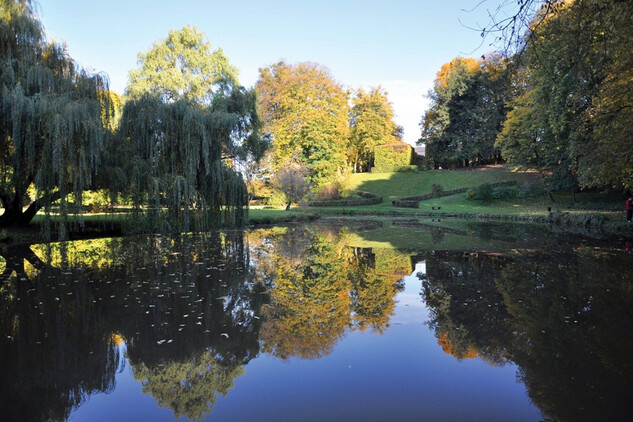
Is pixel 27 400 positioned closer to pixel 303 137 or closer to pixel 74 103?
pixel 74 103

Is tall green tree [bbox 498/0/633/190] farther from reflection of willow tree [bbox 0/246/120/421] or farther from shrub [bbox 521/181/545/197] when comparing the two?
reflection of willow tree [bbox 0/246/120/421]

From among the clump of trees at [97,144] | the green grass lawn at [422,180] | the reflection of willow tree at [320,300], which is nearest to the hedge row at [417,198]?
the green grass lawn at [422,180]

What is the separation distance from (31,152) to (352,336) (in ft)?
40.1

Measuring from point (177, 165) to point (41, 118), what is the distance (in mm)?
4989

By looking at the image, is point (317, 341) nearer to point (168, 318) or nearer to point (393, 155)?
point (168, 318)

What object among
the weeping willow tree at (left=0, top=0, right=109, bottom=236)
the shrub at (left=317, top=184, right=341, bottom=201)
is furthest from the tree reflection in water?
the shrub at (left=317, top=184, right=341, bottom=201)

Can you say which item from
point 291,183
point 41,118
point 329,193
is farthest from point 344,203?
point 41,118

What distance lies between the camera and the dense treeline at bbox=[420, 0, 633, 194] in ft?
19.1

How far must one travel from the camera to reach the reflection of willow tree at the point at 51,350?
3.99 metres

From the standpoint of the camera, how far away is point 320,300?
7215 millimetres

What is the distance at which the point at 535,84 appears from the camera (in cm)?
2670

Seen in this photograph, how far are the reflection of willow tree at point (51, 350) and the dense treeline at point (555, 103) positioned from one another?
5.75 meters

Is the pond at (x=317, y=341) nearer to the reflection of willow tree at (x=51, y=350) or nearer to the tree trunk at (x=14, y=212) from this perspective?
the reflection of willow tree at (x=51, y=350)

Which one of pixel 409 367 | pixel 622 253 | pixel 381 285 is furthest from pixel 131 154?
pixel 622 253
